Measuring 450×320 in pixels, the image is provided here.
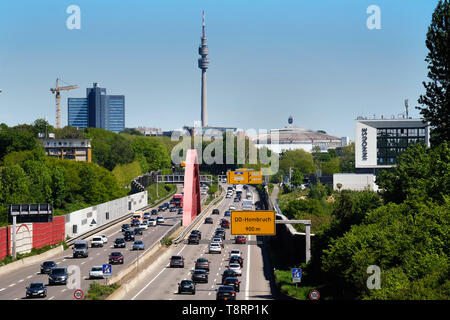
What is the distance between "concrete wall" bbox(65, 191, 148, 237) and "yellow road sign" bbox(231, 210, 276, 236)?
25249mm

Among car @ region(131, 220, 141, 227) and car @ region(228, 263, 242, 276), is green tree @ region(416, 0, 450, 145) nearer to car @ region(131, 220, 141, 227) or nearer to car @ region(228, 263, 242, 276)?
car @ region(228, 263, 242, 276)

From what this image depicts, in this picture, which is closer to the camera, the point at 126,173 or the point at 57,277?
the point at 57,277

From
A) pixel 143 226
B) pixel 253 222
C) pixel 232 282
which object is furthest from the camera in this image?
pixel 143 226

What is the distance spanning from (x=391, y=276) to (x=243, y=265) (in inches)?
1267

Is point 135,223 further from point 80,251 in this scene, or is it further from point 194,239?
point 80,251

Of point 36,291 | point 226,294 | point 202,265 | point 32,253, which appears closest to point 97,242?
point 32,253

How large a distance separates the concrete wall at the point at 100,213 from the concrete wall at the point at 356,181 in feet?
136

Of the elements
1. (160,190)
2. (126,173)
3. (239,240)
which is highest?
(126,173)

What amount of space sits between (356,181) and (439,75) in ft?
316

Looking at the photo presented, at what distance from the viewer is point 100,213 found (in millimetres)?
96250

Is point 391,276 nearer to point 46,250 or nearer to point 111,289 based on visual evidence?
point 111,289

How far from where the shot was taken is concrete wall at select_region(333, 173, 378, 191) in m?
147

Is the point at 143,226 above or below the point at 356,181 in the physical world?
below

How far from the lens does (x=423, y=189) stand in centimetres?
4784
